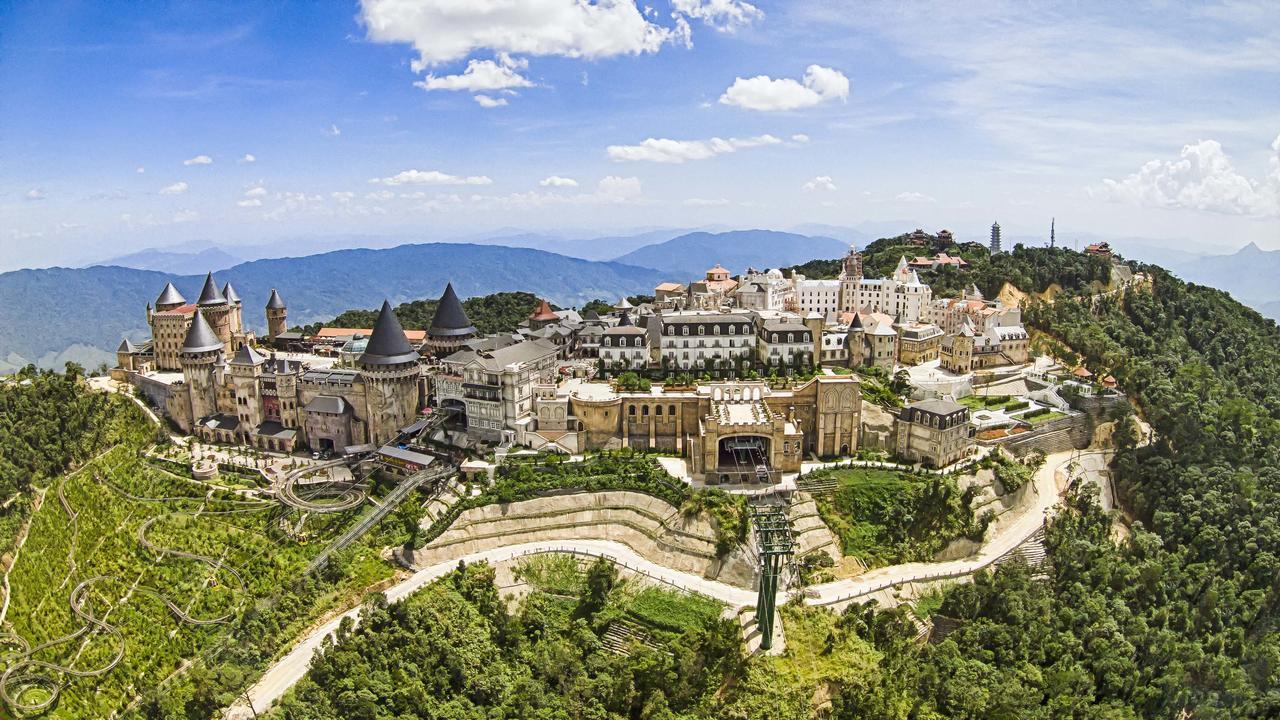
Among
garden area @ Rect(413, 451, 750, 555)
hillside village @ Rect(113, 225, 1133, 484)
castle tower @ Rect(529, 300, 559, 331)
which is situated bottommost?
garden area @ Rect(413, 451, 750, 555)

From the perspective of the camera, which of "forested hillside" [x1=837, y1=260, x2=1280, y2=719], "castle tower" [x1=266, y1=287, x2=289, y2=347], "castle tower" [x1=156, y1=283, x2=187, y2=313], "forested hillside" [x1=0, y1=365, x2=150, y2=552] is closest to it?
"forested hillside" [x1=837, y1=260, x2=1280, y2=719]

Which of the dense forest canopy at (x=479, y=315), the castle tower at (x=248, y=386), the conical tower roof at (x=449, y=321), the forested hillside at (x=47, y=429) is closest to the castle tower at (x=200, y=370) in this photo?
the castle tower at (x=248, y=386)

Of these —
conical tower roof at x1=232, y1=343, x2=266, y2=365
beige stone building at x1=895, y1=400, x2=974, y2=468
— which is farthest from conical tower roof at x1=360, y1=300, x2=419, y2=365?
beige stone building at x1=895, y1=400, x2=974, y2=468

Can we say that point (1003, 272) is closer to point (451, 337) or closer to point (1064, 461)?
point (1064, 461)

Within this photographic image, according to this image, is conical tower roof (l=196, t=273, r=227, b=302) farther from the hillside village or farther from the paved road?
the paved road

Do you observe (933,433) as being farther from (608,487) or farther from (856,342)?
(608,487)

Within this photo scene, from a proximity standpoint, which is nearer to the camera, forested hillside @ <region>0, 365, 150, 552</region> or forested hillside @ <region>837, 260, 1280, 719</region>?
forested hillside @ <region>837, 260, 1280, 719</region>
